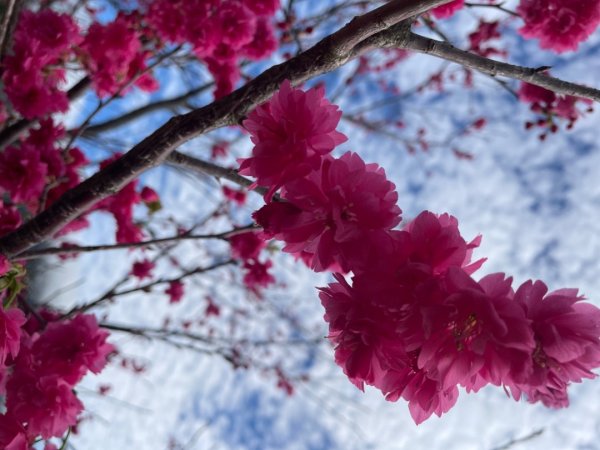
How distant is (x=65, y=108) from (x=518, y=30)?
8.43 ft

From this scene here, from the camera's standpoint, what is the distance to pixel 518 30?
8.43 feet

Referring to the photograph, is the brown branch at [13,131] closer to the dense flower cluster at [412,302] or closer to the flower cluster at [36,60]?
the flower cluster at [36,60]

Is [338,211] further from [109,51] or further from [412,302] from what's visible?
[109,51]

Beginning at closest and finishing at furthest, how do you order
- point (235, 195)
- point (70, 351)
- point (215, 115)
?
point (215, 115) < point (70, 351) < point (235, 195)

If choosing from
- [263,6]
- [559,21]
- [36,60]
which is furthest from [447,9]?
[36,60]

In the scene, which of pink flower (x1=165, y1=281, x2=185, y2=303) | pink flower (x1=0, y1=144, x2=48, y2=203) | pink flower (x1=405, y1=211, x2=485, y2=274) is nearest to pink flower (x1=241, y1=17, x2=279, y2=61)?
pink flower (x1=0, y1=144, x2=48, y2=203)

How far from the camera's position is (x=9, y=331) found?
1.46 m

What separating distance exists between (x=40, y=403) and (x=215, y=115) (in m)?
1.21

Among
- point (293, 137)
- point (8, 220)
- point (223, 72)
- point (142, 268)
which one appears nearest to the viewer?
point (293, 137)

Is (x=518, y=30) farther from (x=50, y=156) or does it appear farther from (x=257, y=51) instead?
(x=50, y=156)

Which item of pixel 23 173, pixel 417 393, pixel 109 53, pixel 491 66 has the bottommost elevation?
pixel 417 393

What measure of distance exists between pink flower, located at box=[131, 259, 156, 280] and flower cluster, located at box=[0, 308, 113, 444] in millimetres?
1569

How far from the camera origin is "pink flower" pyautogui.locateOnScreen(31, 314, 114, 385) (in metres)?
1.83

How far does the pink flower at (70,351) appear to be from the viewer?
72.1 inches
